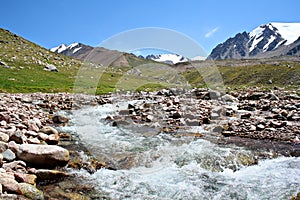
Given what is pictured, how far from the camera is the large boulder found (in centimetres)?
736

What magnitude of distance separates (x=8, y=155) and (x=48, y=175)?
4.24 ft

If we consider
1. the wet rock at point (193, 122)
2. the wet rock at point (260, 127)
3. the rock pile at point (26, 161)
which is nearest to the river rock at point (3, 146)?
the rock pile at point (26, 161)

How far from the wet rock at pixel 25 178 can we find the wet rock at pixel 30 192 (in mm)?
378

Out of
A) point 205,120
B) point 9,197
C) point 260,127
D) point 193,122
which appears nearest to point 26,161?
point 9,197

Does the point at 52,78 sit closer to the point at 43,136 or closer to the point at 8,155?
the point at 43,136

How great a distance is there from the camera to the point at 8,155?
23.5 ft

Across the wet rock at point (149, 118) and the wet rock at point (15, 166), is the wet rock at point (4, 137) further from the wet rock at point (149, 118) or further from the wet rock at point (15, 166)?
the wet rock at point (149, 118)

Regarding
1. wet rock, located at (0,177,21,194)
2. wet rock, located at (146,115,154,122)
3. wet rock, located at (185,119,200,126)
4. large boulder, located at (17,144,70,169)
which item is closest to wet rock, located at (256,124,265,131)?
wet rock, located at (185,119,200,126)

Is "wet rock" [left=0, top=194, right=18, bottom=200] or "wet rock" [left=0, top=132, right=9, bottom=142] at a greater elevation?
"wet rock" [left=0, top=132, right=9, bottom=142]

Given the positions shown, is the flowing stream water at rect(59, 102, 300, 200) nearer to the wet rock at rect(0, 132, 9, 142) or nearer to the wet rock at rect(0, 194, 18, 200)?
the wet rock at rect(0, 194, 18, 200)

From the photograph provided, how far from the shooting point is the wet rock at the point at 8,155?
278 inches

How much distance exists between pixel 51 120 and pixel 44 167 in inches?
307

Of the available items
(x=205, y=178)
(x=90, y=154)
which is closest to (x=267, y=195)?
(x=205, y=178)

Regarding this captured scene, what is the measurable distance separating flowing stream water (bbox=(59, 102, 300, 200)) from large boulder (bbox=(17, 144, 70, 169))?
27.2 inches
